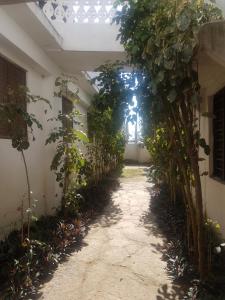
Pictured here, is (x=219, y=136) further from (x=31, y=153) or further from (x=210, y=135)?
(x=31, y=153)

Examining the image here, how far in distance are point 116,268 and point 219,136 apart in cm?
225

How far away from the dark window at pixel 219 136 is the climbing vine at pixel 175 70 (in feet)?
2.22

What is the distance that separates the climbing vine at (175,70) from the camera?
2.95 meters

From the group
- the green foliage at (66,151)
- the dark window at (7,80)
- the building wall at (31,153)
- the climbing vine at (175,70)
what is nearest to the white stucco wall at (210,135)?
the climbing vine at (175,70)

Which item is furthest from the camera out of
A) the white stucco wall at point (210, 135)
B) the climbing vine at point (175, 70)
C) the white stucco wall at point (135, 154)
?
the white stucco wall at point (135, 154)

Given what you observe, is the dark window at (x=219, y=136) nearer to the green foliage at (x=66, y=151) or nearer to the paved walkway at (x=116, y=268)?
the paved walkway at (x=116, y=268)

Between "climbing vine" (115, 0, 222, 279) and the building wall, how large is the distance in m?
1.69

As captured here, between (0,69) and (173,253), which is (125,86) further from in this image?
(173,253)

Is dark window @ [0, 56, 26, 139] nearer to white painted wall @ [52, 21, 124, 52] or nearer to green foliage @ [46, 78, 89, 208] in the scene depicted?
green foliage @ [46, 78, 89, 208]

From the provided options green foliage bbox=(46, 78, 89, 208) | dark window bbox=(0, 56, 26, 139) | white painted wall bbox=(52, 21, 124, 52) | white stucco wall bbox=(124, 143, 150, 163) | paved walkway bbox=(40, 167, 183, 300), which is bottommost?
paved walkway bbox=(40, 167, 183, 300)

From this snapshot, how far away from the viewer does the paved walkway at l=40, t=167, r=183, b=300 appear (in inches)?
148

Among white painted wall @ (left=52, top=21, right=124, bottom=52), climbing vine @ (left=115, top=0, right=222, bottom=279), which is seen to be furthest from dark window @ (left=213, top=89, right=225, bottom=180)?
white painted wall @ (left=52, top=21, right=124, bottom=52)

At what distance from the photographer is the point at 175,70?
9.88ft

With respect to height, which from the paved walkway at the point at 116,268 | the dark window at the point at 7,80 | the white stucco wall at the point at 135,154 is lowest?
the paved walkway at the point at 116,268
